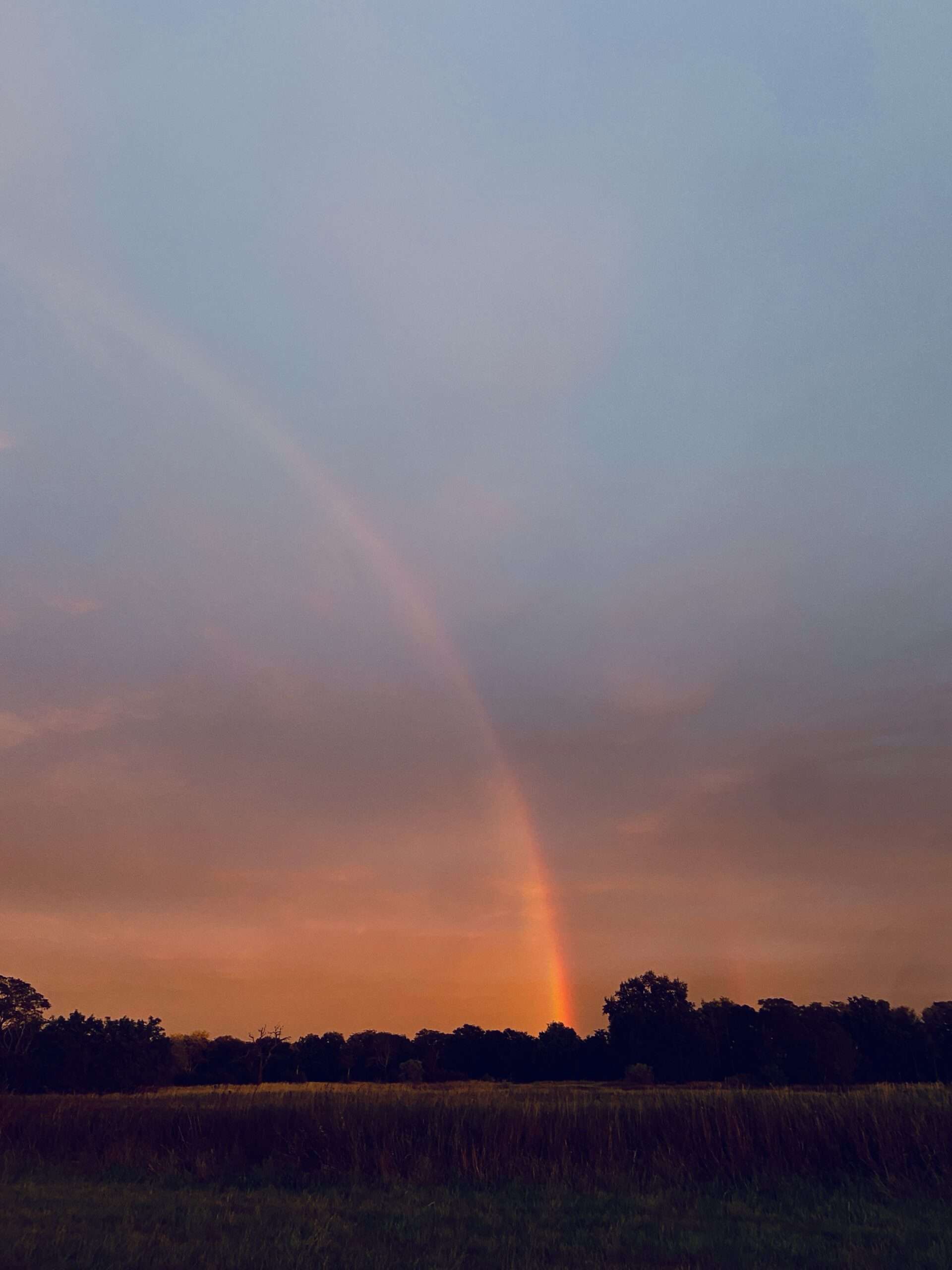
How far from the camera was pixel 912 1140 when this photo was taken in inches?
888

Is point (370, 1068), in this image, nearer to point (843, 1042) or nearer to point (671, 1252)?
point (843, 1042)

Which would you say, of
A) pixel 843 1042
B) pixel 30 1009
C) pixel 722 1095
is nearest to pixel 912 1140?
pixel 722 1095

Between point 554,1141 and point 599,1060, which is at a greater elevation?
point 599,1060

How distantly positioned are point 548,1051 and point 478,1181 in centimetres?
9621

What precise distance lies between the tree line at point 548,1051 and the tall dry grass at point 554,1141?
6993 cm

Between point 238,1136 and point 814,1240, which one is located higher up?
point 238,1136

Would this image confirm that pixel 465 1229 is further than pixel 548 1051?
No

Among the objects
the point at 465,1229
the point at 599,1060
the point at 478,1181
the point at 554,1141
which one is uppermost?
the point at 599,1060

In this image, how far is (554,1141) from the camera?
24.2 m

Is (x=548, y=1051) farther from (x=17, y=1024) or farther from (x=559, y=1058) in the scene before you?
(x=17, y=1024)

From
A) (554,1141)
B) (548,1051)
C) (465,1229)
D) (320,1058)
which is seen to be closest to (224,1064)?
(320,1058)

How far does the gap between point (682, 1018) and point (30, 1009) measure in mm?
75804

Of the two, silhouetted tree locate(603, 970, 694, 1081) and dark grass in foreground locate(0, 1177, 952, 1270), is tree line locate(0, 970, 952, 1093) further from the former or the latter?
dark grass in foreground locate(0, 1177, 952, 1270)

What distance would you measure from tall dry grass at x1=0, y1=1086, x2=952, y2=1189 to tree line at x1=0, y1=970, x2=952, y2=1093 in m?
69.9
